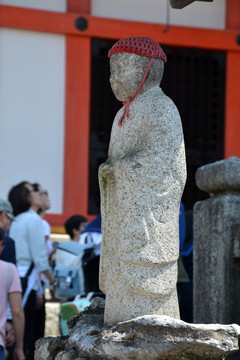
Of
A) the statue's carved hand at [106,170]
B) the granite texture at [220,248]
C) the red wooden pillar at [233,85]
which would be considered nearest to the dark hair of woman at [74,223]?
the granite texture at [220,248]

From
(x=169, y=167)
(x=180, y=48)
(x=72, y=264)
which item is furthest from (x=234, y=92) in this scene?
(x=169, y=167)

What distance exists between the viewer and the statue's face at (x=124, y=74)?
533 cm

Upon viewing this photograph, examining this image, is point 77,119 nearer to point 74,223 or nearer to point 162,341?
point 74,223

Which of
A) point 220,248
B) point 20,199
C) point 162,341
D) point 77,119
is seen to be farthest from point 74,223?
point 162,341

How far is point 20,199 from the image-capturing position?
7750mm

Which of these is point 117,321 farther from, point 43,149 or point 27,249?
point 43,149

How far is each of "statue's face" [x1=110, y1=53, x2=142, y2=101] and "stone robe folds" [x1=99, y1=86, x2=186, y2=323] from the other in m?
0.12

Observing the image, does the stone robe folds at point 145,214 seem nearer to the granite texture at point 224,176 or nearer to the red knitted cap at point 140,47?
the red knitted cap at point 140,47

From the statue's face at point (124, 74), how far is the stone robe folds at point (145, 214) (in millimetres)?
124

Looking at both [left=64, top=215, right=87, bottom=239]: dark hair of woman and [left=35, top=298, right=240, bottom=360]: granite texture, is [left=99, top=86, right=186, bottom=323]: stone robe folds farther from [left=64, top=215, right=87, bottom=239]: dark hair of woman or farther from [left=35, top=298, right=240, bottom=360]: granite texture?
[left=64, top=215, right=87, bottom=239]: dark hair of woman

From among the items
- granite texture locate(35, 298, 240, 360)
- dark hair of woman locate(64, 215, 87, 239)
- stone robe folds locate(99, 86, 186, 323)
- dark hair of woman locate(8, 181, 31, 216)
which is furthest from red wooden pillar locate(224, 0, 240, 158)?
granite texture locate(35, 298, 240, 360)

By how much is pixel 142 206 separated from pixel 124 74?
81 centimetres

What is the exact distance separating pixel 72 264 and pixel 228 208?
1704 millimetres

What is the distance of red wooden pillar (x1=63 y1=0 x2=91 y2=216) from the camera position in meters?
10.8
